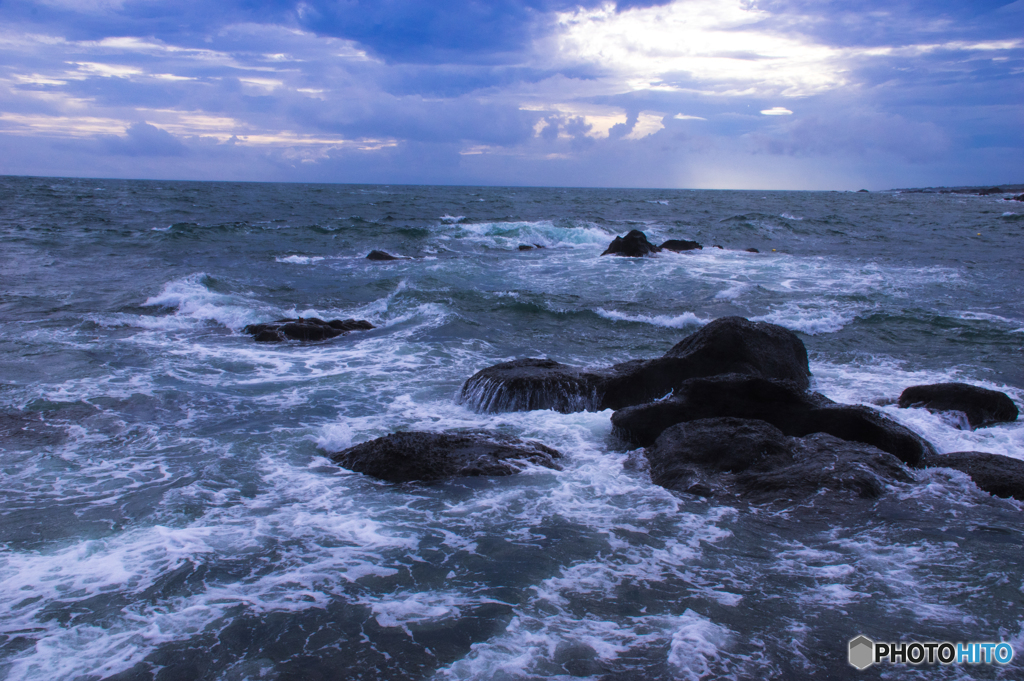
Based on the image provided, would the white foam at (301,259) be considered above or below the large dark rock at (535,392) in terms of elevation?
above

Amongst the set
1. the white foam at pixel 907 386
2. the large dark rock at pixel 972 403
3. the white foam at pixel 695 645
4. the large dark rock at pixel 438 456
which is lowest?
the white foam at pixel 695 645

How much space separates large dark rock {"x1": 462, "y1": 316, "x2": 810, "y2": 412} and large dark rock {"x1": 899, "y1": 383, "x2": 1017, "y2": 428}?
1651mm

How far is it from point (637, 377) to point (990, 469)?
12.8ft

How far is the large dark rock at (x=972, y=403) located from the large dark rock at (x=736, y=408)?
6.04 ft

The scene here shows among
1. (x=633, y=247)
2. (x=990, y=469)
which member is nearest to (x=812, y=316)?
(x=990, y=469)

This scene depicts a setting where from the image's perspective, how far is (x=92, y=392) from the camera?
8719mm

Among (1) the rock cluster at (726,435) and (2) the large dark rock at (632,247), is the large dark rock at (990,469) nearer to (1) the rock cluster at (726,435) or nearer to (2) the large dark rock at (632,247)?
(1) the rock cluster at (726,435)

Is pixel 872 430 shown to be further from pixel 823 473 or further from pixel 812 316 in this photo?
pixel 812 316

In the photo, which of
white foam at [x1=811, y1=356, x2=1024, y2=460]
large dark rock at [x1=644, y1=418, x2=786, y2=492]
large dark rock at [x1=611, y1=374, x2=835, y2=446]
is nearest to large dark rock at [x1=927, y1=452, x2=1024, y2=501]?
white foam at [x1=811, y1=356, x2=1024, y2=460]

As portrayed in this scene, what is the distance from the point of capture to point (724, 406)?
23.6 feet

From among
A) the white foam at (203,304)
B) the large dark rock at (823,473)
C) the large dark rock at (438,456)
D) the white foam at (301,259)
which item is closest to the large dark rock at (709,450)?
A: the large dark rock at (823,473)

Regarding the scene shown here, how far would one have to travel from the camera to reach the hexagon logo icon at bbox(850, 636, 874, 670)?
3.74 m

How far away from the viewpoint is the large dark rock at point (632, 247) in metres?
25.0

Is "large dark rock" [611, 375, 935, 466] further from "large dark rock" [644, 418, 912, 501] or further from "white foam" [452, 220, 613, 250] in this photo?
"white foam" [452, 220, 613, 250]
